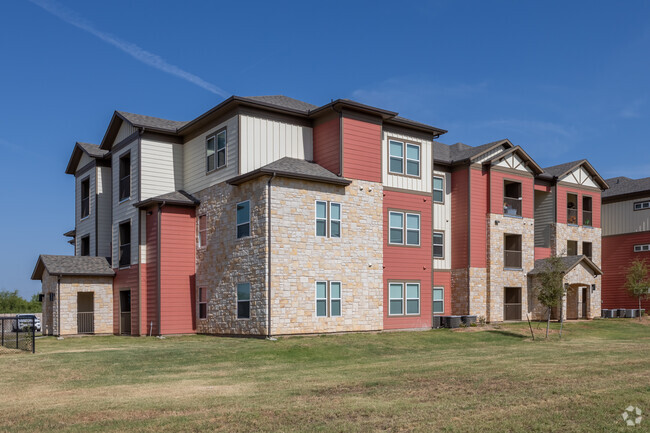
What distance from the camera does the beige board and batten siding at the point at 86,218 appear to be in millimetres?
35625

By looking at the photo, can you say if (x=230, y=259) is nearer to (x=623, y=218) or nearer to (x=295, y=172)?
(x=295, y=172)

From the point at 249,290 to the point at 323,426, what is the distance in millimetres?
16170

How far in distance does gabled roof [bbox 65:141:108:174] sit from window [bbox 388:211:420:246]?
1699 centimetres

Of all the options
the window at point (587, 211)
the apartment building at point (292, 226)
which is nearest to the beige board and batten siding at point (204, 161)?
the apartment building at point (292, 226)

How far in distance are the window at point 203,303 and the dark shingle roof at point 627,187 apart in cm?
3096

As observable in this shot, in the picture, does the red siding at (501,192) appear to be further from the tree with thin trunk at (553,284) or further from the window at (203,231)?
the window at (203,231)

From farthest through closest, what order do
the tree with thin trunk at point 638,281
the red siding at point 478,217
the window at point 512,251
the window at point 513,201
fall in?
1. the tree with thin trunk at point 638,281
2. the window at point 513,201
3. the window at point 512,251
4. the red siding at point 478,217

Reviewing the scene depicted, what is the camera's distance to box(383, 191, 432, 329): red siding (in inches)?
1118

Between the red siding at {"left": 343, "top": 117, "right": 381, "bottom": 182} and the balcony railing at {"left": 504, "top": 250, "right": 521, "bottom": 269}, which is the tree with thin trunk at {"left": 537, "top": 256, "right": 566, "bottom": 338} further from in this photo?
the balcony railing at {"left": 504, "top": 250, "right": 521, "bottom": 269}

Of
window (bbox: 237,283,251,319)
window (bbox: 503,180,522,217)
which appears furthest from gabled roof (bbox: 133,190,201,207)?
window (bbox: 503,180,522,217)

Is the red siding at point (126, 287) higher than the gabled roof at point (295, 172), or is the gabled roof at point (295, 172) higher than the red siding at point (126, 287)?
the gabled roof at point (295, 172)

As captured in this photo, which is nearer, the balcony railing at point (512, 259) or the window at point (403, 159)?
the window at point (403, 159)

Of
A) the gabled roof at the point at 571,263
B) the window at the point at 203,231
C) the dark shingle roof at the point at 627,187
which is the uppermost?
the dark shingle roof at the point at 627,187

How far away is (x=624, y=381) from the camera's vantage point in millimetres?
13461
